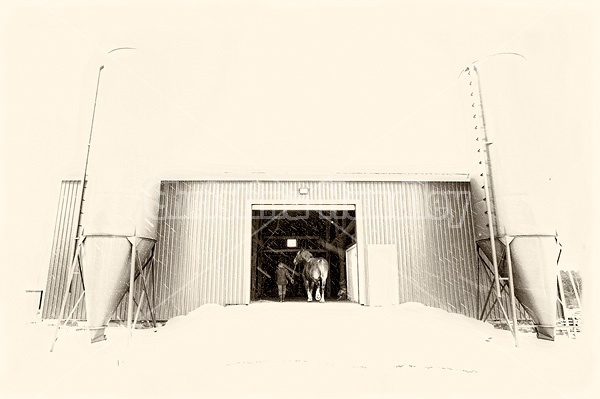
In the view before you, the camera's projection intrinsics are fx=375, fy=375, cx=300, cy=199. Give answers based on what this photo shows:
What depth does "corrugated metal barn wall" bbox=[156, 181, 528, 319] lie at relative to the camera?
12406 mm

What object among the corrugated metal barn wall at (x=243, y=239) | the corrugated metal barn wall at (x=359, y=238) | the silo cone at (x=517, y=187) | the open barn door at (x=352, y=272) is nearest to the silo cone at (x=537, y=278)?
the silo cone at (x=517, y=187)

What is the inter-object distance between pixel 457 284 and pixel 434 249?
136 cm

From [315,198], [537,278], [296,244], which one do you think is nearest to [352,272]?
[315,198]

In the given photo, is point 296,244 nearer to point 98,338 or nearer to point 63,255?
point 63,255

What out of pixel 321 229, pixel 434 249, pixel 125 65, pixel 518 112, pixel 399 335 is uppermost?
pixel 125 65

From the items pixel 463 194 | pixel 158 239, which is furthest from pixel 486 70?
pixel 158 239

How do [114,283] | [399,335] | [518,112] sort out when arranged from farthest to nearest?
[518,112], [114,283], [399,335]

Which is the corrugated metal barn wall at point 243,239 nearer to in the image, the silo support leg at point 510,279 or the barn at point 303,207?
the barn at point 303,207

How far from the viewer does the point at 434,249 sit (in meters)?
12.9

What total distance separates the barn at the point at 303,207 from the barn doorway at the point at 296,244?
3885mm

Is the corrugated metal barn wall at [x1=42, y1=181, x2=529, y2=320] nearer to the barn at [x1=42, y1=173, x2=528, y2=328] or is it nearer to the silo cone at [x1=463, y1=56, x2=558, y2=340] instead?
the barn at [x1=42, y1=173, x2=528, y2=328]

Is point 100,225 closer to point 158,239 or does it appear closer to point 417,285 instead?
point 158,239

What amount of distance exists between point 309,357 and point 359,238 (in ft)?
20.3

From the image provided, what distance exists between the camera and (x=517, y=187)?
10016mm
